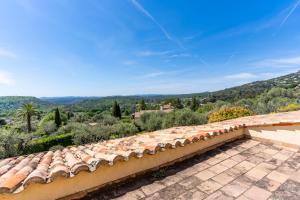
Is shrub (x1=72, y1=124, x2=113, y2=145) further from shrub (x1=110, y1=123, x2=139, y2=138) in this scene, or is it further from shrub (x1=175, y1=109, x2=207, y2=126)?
shrub (x1=175, y1=109, x2=207, y2=126)

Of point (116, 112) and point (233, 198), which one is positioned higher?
point (233, 198)

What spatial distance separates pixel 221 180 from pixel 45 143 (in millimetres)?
24293

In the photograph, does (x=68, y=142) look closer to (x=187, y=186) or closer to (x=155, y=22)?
(x=155, y=22)

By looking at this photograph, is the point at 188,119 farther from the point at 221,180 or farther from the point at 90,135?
the point at 221,180

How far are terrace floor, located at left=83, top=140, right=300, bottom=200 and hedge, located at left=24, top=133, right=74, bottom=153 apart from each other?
22.2 m

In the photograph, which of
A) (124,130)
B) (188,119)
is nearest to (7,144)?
(124,130)

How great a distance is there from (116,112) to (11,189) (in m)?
49.2

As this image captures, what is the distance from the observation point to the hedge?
68.4ft

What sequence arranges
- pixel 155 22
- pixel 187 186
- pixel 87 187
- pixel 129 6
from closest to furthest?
pixel 87 187 → pixel 187 186 → pixel 129 6 → pixel 155 22

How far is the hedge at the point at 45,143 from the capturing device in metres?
20.9

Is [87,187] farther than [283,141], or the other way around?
[283,141]

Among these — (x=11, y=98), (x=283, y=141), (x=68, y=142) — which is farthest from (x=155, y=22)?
(x=11, y=98)

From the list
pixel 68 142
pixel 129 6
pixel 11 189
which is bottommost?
pixel 68 142

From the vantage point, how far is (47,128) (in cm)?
3241
